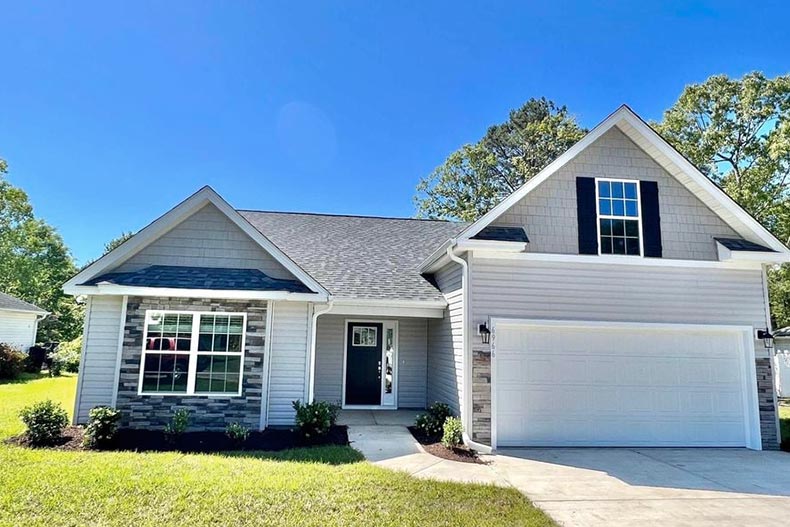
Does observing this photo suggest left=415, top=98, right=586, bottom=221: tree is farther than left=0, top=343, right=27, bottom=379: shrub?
Yes

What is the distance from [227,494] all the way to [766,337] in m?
9.99

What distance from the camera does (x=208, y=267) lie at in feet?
30.1

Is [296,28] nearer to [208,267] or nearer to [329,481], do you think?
[208,267]

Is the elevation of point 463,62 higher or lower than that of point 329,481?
higher

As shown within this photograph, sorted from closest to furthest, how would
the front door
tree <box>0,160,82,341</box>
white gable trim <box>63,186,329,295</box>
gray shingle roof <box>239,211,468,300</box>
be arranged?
1. white gable trim <box>63,186,329,295</box>
2. gray shingle roof <box>239,211,468,300</box>
3. the front door
4. tree <box>0,160,82,341</box>

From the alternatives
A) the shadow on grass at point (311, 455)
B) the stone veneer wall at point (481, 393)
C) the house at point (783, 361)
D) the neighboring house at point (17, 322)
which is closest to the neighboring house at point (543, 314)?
the stone veneer wall at point (481, 393)

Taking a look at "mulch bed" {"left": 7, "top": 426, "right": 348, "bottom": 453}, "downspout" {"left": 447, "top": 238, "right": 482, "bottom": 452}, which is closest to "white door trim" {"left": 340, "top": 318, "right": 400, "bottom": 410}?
"mulch bed" {"left": 7, "top": 426, "right": 348, "bottom": 453}

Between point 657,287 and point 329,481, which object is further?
point 657,287

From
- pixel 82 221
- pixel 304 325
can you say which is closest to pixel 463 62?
pixel 304 325

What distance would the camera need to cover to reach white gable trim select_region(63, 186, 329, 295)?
8.88 m

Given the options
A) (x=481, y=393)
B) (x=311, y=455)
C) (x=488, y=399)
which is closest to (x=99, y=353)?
(x=311, y=455)

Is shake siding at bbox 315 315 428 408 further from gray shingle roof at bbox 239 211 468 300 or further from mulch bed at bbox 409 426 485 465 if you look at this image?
mulch bed at bbox 409 426 485 465

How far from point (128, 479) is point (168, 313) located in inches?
141

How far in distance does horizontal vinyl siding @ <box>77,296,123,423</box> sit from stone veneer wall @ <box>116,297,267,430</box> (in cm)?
27
